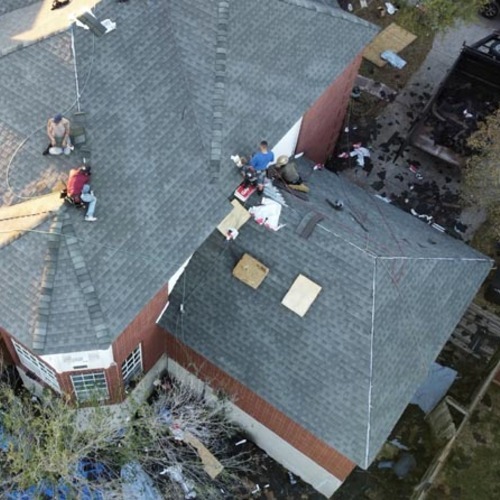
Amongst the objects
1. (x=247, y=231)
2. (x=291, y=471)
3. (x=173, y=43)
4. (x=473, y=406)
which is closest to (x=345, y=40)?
(x=173, y=43)

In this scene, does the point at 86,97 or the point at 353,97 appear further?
the point at 353,97

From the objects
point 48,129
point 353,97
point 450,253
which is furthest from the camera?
point 353,97

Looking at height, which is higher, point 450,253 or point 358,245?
point 450,253

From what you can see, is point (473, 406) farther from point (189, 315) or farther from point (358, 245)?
point (189, 315)

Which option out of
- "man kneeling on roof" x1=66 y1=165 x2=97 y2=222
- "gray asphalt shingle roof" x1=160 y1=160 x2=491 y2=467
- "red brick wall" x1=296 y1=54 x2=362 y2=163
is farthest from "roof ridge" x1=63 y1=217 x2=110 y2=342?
"red brick wall" x1=296 y1=54 x2=362 y2=163

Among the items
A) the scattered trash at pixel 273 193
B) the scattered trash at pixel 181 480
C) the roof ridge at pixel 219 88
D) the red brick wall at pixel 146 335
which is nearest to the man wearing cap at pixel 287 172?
the scattered trash at pixel 273 193

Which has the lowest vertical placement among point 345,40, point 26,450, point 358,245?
point 26,450

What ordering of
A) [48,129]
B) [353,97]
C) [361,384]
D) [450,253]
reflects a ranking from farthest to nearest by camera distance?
[353,97]
[450,253]
[361,384]
[48,129]
